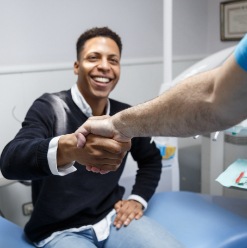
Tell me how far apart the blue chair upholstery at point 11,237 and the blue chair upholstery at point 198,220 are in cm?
50

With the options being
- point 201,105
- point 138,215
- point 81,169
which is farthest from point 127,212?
point 201,105

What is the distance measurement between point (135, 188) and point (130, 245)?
305mm

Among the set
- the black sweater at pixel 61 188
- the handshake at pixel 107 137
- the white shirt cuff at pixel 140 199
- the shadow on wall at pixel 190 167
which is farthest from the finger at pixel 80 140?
the shadow on wall at pixel 190 167

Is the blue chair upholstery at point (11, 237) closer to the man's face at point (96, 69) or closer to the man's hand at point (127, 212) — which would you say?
the man's hand at point (127, 212)

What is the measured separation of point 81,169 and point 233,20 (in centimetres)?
153

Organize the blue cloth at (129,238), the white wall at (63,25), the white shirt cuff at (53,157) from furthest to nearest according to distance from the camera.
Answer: the white wall at (63,25) → the blue cloth at (129,238) → the white shirt cuff at (53,157)

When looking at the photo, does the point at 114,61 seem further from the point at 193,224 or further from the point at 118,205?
the point at 193,224

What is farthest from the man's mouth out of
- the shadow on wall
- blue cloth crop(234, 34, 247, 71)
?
the shadow on wall

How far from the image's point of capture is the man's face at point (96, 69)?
1302 millimetres

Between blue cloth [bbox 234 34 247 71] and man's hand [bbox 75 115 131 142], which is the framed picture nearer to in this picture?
man's hand [bbox 75 115 131 142]

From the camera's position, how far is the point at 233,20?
2178mm

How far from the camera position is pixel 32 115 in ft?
3.80

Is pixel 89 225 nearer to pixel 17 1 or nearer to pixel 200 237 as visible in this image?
pixel 200 237

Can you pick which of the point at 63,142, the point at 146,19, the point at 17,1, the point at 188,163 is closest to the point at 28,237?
the point at 63,142
